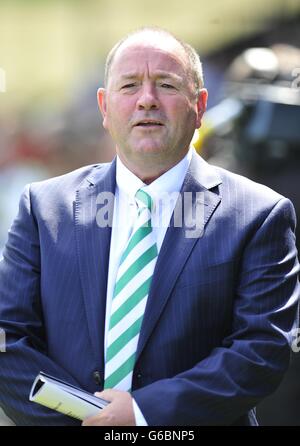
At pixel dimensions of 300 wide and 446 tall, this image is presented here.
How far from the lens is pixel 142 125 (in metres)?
2.62

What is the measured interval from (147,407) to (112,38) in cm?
765

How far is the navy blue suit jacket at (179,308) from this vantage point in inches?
98.2

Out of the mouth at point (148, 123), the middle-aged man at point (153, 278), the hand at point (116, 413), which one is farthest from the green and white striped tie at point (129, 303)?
the mouth at point (148, 123)

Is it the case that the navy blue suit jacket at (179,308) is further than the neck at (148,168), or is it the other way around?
the neck at (148,168)

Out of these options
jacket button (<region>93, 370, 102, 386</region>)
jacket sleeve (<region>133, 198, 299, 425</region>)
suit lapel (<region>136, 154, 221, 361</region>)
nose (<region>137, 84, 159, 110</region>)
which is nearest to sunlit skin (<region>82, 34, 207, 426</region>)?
nose (<region>137, 84, 159, 110</region>)

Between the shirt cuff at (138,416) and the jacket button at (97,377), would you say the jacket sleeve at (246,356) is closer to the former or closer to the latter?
the shirt cuff at (138,416)

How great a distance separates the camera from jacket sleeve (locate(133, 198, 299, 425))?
2.47 m

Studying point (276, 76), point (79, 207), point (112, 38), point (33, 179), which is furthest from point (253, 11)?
point (79, 207)

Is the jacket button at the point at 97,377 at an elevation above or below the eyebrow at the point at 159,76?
below

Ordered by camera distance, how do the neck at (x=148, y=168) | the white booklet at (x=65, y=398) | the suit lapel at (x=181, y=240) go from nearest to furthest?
the white booklet at (x=65, y=398) < the suit lapel at (x=181, y=240) < the neck at (x=148, y=168)

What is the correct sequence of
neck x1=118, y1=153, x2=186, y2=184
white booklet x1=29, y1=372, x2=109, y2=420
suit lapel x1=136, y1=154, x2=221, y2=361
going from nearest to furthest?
white booklet x1=29, y1=372, x2=109, y2=420 < suit lapel x1=136, y1=154, x2=221, y2=361 < neck x1=118, y1=153, x2=186, y2=184

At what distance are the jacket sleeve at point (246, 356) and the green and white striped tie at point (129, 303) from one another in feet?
0.39

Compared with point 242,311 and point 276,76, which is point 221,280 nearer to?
point 242,311

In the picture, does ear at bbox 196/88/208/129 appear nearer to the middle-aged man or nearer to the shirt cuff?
the middle-aged man
